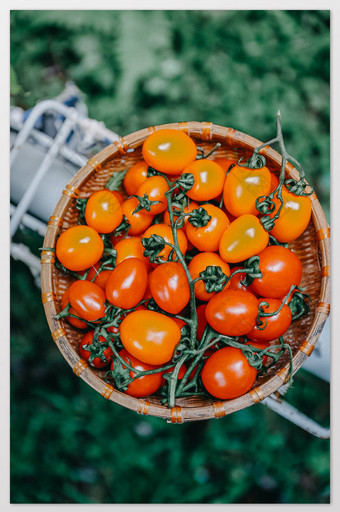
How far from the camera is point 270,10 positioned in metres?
1.08

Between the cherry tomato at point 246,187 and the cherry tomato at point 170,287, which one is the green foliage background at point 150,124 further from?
the cherry tomato at point 170,287

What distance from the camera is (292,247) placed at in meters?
1.18

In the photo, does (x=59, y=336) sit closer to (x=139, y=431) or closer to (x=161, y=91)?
(x=139, y=431)

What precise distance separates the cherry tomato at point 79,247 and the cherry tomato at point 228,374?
1.22 feet

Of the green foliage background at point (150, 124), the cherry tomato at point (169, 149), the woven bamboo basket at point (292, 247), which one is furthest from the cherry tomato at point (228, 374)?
the cherry tomato at point (169, 149)

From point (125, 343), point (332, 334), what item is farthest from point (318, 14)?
point (125, 343)

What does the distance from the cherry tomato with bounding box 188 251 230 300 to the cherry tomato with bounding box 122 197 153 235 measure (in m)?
0.17

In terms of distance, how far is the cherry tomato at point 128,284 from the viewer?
96cm

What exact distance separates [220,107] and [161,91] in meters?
0.18

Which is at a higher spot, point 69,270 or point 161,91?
point 161,91

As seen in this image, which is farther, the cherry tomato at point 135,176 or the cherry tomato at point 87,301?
the cherry tomato at point 135,176

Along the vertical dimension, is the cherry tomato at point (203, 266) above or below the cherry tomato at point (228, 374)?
above

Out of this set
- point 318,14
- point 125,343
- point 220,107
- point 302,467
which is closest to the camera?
point 125,343

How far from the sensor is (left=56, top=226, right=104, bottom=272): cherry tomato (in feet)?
3.39
